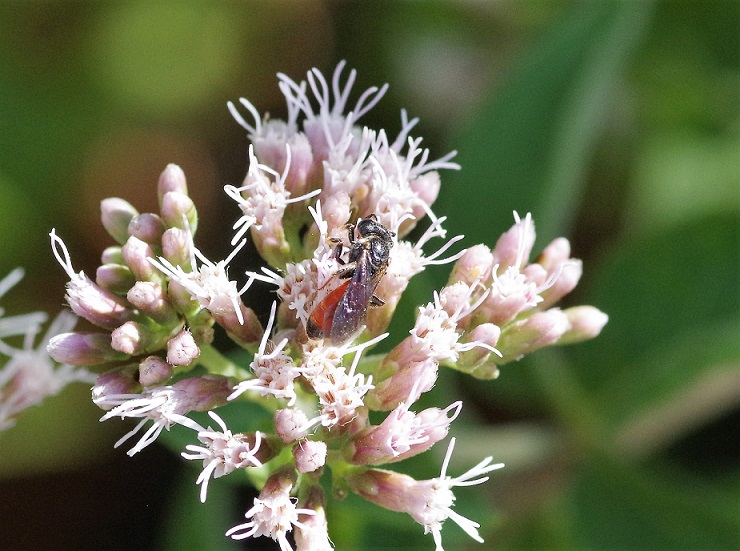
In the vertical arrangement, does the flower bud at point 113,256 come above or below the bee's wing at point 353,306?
below

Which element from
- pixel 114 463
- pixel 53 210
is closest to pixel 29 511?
pixel 114 463

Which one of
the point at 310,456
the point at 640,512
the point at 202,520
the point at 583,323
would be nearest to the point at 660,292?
the point at 640,512

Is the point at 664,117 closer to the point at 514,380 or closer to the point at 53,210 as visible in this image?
the point at 514,380

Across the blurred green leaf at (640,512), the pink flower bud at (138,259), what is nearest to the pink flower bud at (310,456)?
the pink flower bud at (138,259)

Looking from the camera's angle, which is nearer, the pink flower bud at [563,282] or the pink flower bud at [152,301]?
the pink flower bud at [152,301]

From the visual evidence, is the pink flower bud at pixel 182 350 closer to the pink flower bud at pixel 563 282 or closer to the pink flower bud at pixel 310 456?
→ the pink flower bud at pixel 310 456

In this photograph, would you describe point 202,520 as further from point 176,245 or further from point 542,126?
point 542,126
